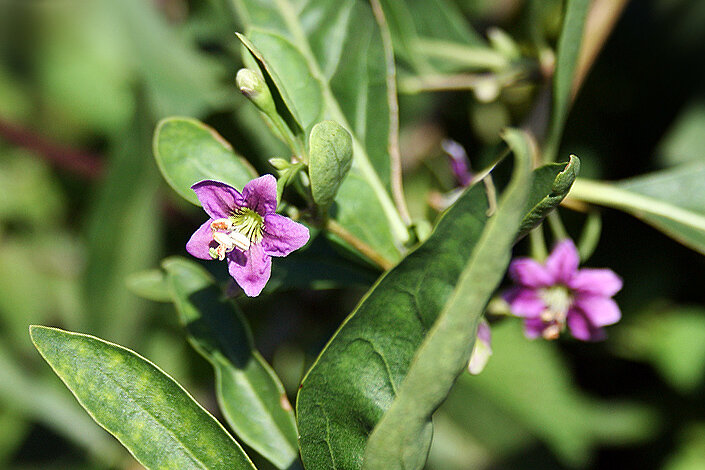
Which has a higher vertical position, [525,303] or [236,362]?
[236,362]

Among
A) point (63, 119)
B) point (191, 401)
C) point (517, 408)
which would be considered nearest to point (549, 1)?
point (517, 408)

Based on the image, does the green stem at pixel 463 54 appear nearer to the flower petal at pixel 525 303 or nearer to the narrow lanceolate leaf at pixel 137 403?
the flower petal at pixel 525 303

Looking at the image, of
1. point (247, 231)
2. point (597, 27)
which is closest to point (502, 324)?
point (597, 27)

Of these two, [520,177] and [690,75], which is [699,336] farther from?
[520,177]

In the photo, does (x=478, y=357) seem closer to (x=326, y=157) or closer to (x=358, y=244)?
(x=358, y=244)

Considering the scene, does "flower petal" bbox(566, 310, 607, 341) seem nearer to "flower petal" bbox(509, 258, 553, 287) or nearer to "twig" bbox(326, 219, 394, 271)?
"flower petal" bbox(509, 258, 553, 287)
